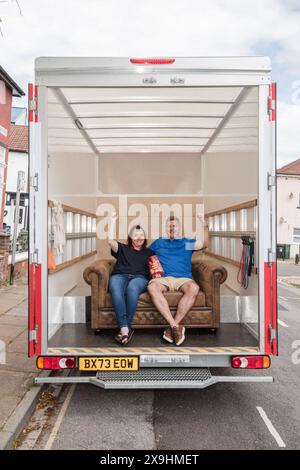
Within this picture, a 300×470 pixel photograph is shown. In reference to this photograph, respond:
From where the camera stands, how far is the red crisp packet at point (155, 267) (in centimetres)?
498

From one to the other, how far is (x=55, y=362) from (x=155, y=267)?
1796 millimetres

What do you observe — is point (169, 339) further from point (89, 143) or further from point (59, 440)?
point (89, 143)

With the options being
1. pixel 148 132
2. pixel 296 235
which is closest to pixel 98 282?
pixel 148 132

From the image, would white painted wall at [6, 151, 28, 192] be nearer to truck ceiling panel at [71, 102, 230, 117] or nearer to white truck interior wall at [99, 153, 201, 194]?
white truck interior wall at [99, 153, 201, 194]

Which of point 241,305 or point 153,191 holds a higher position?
point 153,191

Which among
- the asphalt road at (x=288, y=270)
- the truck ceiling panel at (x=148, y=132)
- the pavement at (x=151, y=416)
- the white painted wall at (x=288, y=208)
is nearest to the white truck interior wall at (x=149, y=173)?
the truck ceiling panel at (x=148, y=132)

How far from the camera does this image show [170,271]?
503 centimetres

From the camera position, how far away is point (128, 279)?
4.70m

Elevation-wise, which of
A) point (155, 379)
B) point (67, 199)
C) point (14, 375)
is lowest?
point (14, 375)

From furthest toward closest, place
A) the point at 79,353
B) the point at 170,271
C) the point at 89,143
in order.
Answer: the point at 89,143, the point at 170,271, the point at 79,353

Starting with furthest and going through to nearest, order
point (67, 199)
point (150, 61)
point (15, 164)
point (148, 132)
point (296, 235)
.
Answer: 1. point (296, 235)
2. point (15, 164)
3. point (148, 132)
4. point (67, 199)
5. point (150, 61)

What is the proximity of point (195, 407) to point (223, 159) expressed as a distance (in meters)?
3.42

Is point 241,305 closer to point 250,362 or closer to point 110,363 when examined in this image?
point 250,362

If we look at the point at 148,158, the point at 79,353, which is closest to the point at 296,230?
the point at 148,158
